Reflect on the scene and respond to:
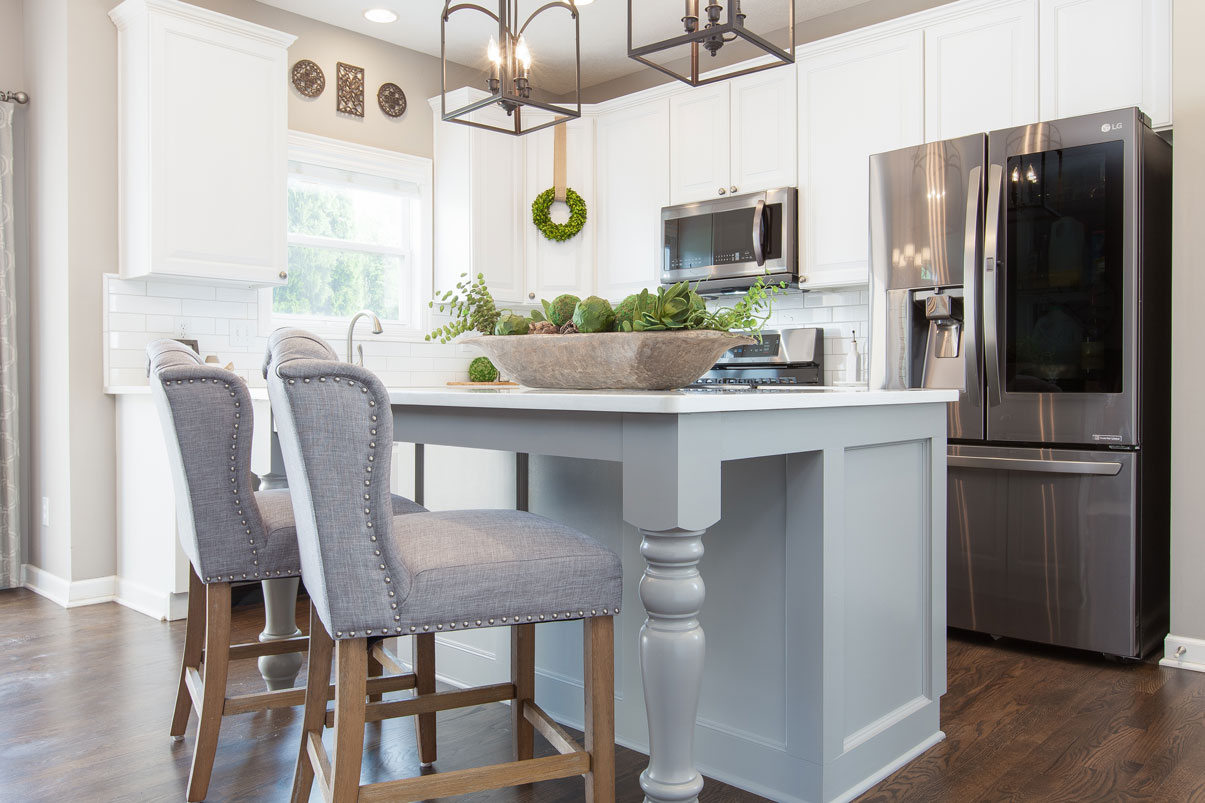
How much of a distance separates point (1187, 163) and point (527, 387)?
217 centimetres

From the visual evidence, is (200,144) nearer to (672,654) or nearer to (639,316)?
(639,316)

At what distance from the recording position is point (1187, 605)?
273cm

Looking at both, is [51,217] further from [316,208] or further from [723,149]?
[723,149]

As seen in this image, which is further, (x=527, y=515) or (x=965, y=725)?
(x=965, y=725)

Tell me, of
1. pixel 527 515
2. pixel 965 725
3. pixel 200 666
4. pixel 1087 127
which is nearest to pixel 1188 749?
pixel 965 725

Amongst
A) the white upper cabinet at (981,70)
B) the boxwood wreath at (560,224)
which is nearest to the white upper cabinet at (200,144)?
the boxwood wreath at (560,224)

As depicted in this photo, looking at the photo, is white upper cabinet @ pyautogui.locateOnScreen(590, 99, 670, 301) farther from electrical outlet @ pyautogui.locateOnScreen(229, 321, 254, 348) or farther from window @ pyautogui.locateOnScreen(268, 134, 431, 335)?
electrical outlet @ pyautogui.locateOnScreen(229, 321, 254, 348)

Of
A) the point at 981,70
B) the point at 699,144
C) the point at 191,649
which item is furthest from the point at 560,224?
the point at 191,649

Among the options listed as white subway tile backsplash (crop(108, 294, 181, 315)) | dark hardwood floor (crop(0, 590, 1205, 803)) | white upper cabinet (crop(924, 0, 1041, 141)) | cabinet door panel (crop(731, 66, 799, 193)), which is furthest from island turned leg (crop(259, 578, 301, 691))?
white upper cabinet (crop(924, 0, 1041, 141))

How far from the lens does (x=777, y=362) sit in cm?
431

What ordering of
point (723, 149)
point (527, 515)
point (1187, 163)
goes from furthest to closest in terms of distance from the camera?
point (723, 149), point (1187, 163), point (527, 515)

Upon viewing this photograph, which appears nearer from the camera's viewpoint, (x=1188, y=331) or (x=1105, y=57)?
(x=1188, y=331)

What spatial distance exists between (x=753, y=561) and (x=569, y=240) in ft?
10.8

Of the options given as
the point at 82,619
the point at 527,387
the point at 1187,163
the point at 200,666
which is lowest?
the point at 82,619
